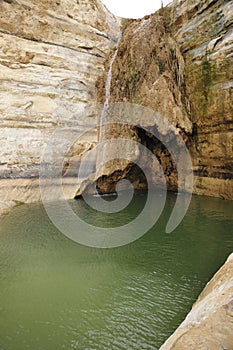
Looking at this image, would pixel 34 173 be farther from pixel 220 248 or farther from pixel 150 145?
pixel 220 248

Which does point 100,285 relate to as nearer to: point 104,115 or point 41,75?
point 104,115

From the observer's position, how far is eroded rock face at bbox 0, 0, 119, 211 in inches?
356

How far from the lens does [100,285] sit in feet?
13.1

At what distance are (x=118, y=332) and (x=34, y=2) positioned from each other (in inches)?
431

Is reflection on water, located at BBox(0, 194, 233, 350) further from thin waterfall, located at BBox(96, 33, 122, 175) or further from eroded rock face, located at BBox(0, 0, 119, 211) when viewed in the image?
thin waterfall, located at BBox(96, 33, 122, 175)

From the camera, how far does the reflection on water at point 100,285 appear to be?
9.61 ft

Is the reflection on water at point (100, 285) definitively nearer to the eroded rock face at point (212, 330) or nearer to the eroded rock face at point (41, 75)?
the eroded rock face at point (212, 330)

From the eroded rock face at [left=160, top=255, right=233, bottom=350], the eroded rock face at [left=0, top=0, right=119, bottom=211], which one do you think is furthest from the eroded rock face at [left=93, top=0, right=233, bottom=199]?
the eroded rock face at [left=160, top=255, right=233, bottom=350]

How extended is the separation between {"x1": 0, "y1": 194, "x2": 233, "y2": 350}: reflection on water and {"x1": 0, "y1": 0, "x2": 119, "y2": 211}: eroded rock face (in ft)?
11.8

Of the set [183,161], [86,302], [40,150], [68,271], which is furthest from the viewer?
[183,161]

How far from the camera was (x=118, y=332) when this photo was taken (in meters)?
2.97

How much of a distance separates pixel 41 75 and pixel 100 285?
823 centimetres

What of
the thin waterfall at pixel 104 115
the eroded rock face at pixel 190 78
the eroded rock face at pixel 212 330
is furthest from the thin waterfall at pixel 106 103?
the eroded rock face at pixel 212 330

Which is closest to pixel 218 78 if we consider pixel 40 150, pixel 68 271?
pixel 40 150
